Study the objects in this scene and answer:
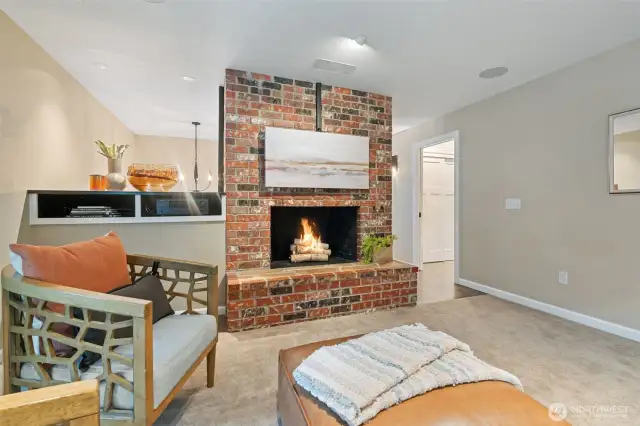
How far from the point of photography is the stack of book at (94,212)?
2393 mm

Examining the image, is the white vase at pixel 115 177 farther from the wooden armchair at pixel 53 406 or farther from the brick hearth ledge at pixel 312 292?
the wooden armchair at pixel 53 406

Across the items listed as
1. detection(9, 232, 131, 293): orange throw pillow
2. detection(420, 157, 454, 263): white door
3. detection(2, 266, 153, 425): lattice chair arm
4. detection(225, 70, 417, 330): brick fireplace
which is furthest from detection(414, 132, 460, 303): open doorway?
detection(2, 266, 153, 425): lattice chair arm

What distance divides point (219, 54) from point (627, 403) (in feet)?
11.8

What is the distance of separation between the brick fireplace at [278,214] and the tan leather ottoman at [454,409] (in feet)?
5.17

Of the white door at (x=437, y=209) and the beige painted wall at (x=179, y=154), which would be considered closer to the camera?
the white door at (x=437, y=209)

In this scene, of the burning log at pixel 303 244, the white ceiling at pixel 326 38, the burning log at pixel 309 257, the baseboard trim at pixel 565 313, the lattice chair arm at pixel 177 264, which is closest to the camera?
the lattice chair arm at pixel 177 264

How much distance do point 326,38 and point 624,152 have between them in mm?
2549

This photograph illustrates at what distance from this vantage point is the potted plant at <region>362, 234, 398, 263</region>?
3314 mm

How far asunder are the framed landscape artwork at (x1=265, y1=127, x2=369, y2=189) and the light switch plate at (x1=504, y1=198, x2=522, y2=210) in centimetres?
159

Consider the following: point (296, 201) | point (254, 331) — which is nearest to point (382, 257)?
point (296, 201)

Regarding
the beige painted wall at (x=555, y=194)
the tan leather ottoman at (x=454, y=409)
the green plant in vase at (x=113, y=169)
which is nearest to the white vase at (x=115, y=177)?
the green plant in vase at (x=113, y=169)

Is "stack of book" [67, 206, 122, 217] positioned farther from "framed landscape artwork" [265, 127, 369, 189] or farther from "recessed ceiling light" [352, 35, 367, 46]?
"recessed ceiling light" [352, 35, 367, 46]

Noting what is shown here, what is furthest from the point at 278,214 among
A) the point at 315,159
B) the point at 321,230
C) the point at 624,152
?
the point at 624,152

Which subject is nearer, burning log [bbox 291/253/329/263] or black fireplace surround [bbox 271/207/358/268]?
burning log [bbox 291/253/329/263]
